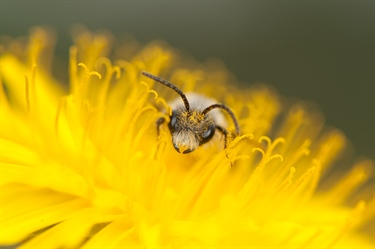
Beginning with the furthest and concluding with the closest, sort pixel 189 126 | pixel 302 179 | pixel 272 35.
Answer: pixel 272 35 → pixel 302 179 → pixel 189 126

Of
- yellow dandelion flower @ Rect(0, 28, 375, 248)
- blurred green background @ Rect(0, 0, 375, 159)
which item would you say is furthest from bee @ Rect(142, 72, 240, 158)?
blurred green background @ Rect(0, 0, 375, 159)

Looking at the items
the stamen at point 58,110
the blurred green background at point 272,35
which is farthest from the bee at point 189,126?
the blurred green background at point 272,35

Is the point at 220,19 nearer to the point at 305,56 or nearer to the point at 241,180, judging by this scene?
the point at 305,56

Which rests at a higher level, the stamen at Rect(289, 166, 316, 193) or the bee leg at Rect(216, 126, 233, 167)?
the bee leg at Rect(216, 126, 233, 167)

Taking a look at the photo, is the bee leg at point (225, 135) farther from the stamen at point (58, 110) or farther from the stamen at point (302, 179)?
the stamen at point (58, 110)

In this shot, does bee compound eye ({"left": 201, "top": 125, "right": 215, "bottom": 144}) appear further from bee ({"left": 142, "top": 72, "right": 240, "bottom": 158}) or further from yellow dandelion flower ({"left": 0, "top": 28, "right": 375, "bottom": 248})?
yellow dandelion flower ({"left": 0, "top": 28, "right": 375, "bottom": 248})

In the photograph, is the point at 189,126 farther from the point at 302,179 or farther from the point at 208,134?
the point at 302,179

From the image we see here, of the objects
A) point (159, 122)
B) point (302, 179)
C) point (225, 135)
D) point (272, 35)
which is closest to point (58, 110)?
point (159, 122)
